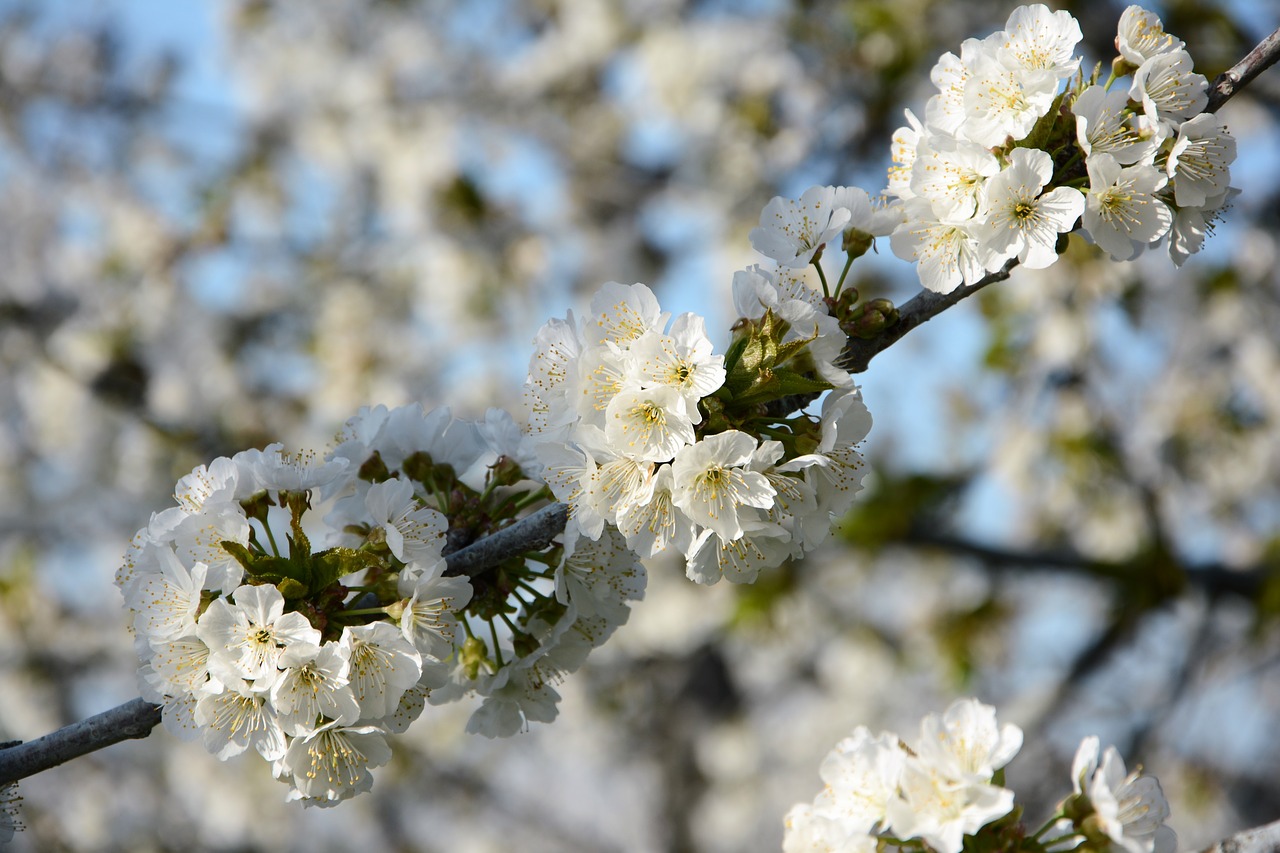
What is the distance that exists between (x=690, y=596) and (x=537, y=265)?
3257 mm

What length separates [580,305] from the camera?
864 cm

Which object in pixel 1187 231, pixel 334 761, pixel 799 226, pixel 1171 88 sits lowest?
pixel 334 761

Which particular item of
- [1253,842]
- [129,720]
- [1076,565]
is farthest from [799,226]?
[1076,565]

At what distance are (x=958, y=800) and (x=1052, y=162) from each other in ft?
3.22

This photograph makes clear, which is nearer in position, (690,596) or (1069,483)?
(1069,483)

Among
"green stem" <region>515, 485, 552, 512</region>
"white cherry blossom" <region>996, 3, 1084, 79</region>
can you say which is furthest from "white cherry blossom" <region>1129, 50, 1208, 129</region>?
"green stem" <region>515, 485, 552, 512</region>

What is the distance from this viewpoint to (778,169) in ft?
21.4

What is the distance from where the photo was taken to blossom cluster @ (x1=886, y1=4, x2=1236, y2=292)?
63.2 inches

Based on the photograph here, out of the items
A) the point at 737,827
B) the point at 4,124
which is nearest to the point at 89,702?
the point at 4,124

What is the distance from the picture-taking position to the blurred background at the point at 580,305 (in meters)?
5.33

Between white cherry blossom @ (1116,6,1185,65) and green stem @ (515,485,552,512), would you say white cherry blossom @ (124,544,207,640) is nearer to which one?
green stem @ (515,485,552,512)

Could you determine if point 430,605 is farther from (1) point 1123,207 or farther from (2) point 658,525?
(1) point 1123,207

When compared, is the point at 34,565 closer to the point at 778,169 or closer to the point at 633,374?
the point at 778,169

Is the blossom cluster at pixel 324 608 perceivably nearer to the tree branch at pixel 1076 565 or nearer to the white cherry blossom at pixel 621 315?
the white cherry blossom at pixel 621 315
